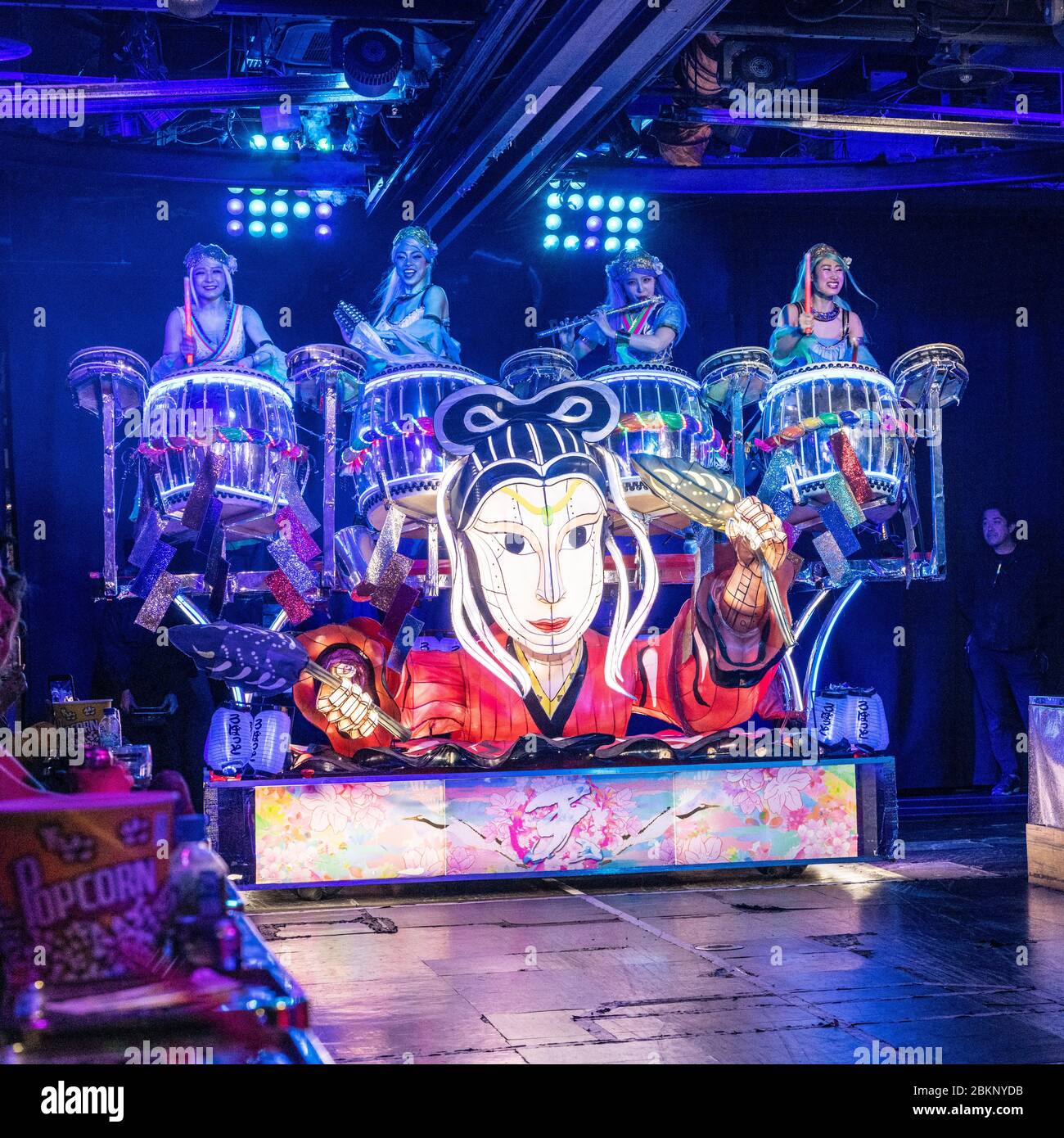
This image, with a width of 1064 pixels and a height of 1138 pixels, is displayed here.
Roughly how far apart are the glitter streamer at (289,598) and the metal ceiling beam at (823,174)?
10.3 feet

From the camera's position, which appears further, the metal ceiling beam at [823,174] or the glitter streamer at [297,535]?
the metal ceiling beam at [823,174]

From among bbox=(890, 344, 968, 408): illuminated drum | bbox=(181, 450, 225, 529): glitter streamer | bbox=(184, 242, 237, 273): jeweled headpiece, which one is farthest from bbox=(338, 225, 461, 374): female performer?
bbox=(890, 344, 968, 408): illuminated drum

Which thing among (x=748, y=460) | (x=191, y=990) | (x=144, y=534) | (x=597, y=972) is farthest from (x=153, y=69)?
(x=191, y=990)

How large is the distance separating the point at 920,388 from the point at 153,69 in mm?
4045

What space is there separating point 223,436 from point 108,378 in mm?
707

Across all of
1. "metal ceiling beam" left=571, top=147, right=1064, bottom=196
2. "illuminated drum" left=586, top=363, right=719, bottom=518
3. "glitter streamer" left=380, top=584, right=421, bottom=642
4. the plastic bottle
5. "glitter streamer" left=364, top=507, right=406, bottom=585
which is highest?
"metal ceiling beam" left=571, top=147, right=1064, bottom=196

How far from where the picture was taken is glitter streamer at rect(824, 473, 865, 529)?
6.18 meters

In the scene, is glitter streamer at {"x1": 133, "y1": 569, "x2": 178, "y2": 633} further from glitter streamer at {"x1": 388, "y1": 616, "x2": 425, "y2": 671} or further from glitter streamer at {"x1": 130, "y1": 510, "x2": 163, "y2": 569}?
glitter streamer at {"x1": 388, "y1": 616, "x2": 425, "y2": 671}

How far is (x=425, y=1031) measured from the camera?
343 centimetres

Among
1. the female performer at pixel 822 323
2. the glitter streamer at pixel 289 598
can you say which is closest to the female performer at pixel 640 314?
the female performer at pixel 822 323

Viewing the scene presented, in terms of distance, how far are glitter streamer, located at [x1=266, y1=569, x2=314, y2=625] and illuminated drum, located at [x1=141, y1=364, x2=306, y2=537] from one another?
0.29 m

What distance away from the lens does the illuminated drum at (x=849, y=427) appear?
622 centimetres

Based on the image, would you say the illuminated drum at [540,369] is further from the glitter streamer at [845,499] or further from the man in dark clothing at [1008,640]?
the man in dark clothing at [1008,640]

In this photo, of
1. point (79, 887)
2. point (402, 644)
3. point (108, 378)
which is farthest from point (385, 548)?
point (79, 887)
